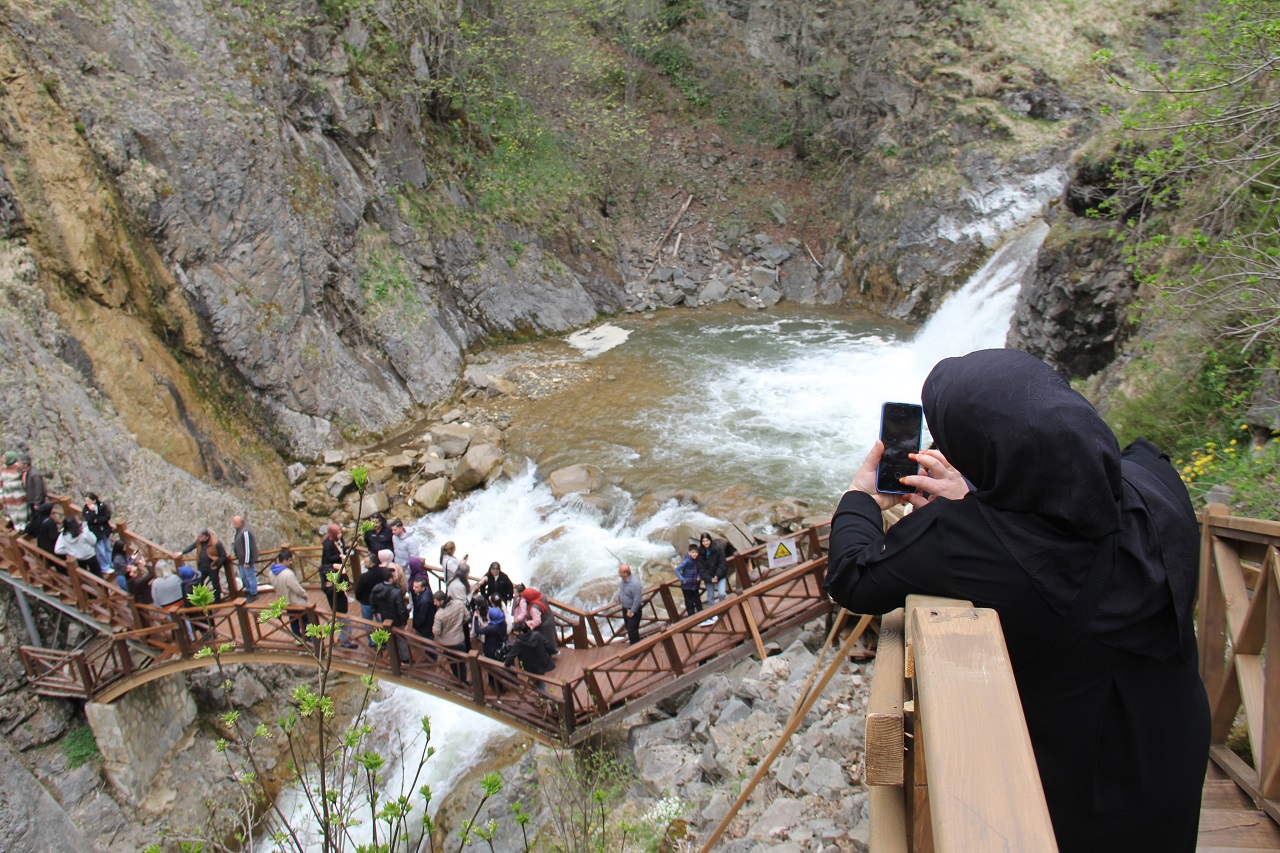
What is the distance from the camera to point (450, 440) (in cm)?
1675

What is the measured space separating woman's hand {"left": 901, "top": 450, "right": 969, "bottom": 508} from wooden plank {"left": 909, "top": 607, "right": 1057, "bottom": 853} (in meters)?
0.46

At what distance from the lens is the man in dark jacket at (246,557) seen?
10367 mm

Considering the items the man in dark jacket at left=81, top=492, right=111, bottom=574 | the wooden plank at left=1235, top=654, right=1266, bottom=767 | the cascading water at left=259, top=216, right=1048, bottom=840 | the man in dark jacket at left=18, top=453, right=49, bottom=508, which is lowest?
the cascading water at left=259, top=216, right=1048, bottom=840

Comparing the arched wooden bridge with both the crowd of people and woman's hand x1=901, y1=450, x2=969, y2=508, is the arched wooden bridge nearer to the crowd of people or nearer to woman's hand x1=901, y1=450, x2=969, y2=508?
the crowd of people

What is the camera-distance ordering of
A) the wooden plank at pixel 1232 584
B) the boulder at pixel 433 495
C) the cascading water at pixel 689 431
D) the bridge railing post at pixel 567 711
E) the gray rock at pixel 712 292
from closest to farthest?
1. the wooden plank at pixel 1232 584
2. the bridge railing post at pixel 567 711
3. the cascading water at pixel 689 431
4. the boulder at pixel 433 495
5. the gray rock at pixel 712 292

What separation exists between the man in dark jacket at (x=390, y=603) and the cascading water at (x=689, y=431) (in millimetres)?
2264

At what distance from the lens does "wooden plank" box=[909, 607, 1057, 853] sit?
108 cm

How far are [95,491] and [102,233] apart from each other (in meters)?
5.07

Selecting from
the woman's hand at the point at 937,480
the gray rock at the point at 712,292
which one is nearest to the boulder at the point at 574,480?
the woman's hand at the point at 937,480

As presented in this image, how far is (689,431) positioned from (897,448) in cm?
1522

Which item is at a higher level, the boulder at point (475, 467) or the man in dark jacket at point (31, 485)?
the man in dark jacket at point (31, 485)

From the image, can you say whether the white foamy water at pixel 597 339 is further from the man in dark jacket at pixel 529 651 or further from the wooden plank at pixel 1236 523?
the wooden plank at pixel 1236 523

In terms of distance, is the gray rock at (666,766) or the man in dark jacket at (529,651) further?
the man in dark jacket at (529,651)

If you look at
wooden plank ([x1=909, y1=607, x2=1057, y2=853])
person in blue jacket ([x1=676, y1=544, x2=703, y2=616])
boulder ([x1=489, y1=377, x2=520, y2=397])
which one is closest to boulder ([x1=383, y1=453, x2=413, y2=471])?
boulder ([x1=489, y1=377, x2=520, y2=397])
